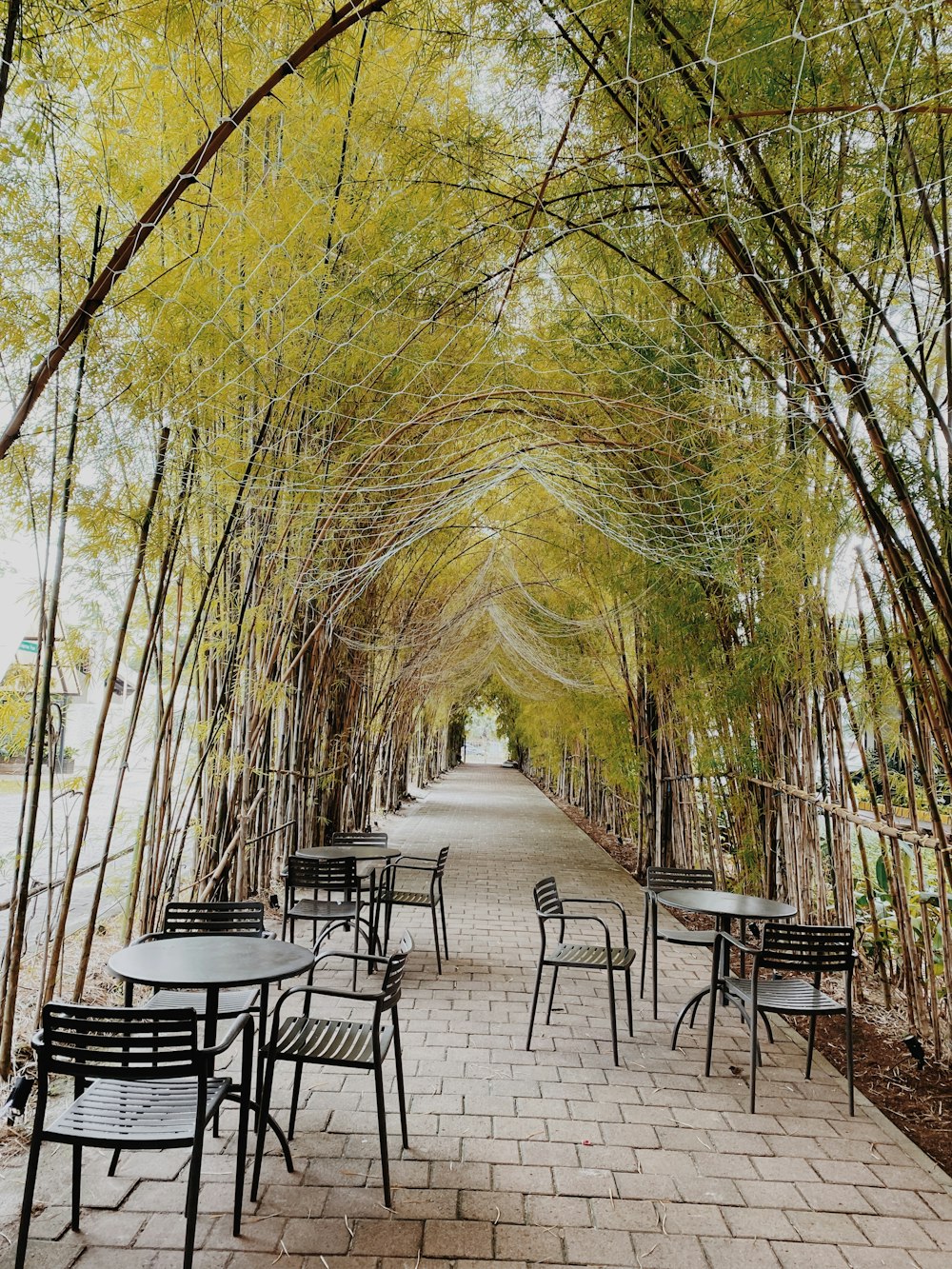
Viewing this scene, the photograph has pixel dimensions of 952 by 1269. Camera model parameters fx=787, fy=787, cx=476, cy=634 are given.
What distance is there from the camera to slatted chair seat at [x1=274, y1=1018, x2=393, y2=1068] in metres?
2.15

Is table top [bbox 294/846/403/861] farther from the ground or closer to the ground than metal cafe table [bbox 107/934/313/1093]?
closer to the ground

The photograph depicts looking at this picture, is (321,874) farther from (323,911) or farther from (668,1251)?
(668,1251)

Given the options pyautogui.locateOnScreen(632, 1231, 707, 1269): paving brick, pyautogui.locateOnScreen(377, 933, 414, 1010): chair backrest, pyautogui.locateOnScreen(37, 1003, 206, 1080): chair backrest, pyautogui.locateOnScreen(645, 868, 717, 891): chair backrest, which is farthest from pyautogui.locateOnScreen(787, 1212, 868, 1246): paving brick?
pyautogui.locateOnScreen(645, 868, 717, 891): chair backrest

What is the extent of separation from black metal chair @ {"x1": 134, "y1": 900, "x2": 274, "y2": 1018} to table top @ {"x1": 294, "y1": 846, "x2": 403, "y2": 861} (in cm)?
117

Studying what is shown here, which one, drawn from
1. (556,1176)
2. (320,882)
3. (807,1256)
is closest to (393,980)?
(556,1176)

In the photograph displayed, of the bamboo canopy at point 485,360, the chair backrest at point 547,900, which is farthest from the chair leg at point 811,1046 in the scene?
the chair backrest at point 547,900

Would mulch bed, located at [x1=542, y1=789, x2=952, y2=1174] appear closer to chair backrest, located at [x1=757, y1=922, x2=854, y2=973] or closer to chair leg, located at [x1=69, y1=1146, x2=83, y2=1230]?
chair backrest, located at [x1=757, y1=922, x2=854, y2=973]

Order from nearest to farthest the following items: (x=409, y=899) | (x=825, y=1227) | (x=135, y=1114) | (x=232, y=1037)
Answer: (x=135, y=1114)
(x=232, y=1037)
(x=825, y=1227)
(x=409, y=899)

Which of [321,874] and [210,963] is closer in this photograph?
[210,963]

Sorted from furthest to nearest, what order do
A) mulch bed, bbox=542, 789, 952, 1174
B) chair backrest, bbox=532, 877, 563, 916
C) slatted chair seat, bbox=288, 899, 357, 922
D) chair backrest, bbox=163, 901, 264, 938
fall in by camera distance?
slatted chair seat, bbox=288, 899, 357, 922 → chair backrest, bbox=532, 877, 563, 916 → chair backrest, bbox=163, 901, 264, 938 → mulch bed, bbox=542, 789, 952, 1174

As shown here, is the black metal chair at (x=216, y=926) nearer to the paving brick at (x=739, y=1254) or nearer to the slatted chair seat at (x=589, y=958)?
the slatted chair seat at (x=589, y=958)

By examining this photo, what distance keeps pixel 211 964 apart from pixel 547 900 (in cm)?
164

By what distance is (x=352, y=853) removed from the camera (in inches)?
176

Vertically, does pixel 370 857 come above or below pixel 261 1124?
above
